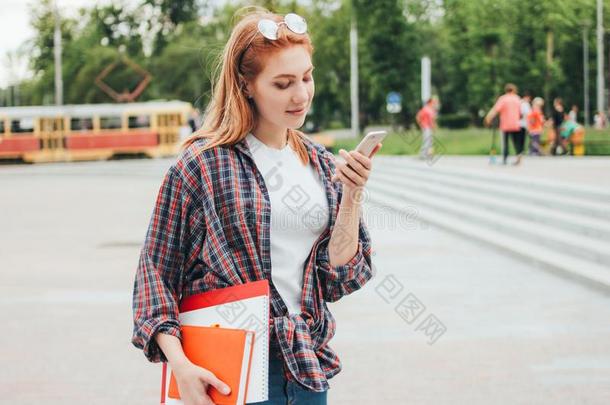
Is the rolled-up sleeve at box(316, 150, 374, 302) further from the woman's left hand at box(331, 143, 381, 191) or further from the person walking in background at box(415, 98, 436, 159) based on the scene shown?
the person walking in background at box(415, 98, 436, 159)

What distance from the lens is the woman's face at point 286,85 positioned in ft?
6.96

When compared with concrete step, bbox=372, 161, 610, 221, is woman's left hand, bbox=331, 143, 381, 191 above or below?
above

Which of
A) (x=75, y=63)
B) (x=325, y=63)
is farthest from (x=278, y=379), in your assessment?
(x=75, y=63)

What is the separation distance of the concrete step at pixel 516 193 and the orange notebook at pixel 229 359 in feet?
30.3

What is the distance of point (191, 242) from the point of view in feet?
7.04

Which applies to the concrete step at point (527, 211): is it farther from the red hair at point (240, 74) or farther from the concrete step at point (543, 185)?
the red hair at point (240, 74)

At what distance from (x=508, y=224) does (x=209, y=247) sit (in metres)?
10.1

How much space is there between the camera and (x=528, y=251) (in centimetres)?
997

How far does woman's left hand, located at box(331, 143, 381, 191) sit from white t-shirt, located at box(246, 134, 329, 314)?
10 centimetres

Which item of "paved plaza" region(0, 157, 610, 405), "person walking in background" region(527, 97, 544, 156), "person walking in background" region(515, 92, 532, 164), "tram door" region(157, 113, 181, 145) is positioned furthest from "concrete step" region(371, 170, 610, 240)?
"tram door" region(157, 113, 181, 145)

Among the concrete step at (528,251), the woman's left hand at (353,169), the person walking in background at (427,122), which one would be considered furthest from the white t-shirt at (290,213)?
the person walking in background at (427,122)

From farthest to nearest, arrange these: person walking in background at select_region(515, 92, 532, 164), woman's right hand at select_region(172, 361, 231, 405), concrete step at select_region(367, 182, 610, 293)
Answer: person walking in background at select_region(515, 92, 532, 164) < concrete step at select_region(367, 182, 610, 293) < woman's right hand at select_region(172, 361, 231, 405)

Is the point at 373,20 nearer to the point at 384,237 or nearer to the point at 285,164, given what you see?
the point at 384,237

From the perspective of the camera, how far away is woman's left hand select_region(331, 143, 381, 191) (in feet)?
6.81
